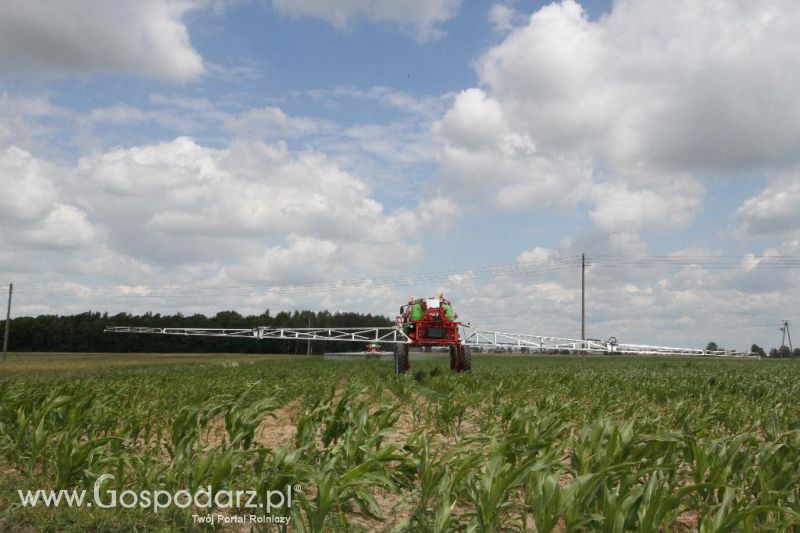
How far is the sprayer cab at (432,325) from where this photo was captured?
2393 cm

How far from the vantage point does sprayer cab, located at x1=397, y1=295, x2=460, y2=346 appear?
78.5ft

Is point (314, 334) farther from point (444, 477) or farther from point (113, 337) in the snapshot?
point (113, 337)

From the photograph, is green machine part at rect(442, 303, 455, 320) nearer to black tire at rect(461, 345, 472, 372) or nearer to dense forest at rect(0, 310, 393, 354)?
black tire at rect(461, 345, 472, 372)

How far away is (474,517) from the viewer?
4.24 metres

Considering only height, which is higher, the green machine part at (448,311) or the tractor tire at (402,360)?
the green machine part at (448,311)

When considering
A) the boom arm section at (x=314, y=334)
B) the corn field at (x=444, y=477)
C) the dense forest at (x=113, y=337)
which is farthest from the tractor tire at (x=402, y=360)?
the dense forest at (x=113, y=337)

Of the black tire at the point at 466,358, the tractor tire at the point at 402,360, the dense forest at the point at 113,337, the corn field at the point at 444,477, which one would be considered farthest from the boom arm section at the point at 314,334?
the dense forest at the point at 113,337

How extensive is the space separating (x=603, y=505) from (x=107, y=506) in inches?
153

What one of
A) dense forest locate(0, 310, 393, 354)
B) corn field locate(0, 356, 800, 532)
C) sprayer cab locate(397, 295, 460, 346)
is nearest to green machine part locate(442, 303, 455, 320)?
sprayer cab locate(397, 295, 460, 346)

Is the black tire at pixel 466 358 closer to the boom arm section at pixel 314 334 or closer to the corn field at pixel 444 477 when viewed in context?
the boom arm section at pixel 314 334

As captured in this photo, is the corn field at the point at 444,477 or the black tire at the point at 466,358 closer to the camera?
the corn field at the point at 444,477

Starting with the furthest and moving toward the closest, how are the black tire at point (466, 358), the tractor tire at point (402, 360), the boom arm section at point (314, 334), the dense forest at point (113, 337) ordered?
the dense forest at point (113, 337) < the boom arm section at point (314, 334) < the black tire at point (466, 358) < the tractor tire at point (402, 360)

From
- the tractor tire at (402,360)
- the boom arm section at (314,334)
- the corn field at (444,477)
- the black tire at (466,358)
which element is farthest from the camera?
the boom arm section at (314,334)

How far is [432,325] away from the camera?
950 inches
